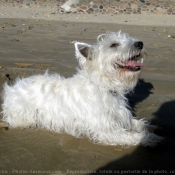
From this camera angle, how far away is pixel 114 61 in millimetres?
4059

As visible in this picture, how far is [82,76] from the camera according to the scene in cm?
442

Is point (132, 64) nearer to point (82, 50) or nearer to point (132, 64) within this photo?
point (132, 64)

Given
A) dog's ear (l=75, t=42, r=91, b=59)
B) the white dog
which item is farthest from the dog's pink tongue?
dog's ear (l=75, t=42, r=91, b=59)

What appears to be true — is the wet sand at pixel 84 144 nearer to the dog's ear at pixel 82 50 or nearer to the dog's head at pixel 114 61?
the dog's head at pixel 114 61

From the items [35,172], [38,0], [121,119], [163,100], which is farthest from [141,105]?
[38,0]

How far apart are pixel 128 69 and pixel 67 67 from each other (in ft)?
10.7

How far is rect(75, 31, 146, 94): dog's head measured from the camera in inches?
159

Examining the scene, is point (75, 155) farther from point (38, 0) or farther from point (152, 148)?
point (38, 0)

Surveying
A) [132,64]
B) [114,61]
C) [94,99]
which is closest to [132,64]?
[132,64]

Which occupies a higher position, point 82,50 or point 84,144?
point 82,50

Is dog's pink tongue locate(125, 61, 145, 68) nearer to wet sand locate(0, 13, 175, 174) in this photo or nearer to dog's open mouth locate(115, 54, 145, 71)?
dog's open mouth locate(115, 54, 145, 71)

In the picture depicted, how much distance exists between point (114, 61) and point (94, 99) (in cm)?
56

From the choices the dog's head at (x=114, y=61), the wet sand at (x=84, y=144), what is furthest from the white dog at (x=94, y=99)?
the wet sand at (x=84, y=144)

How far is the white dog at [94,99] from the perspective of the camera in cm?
408
